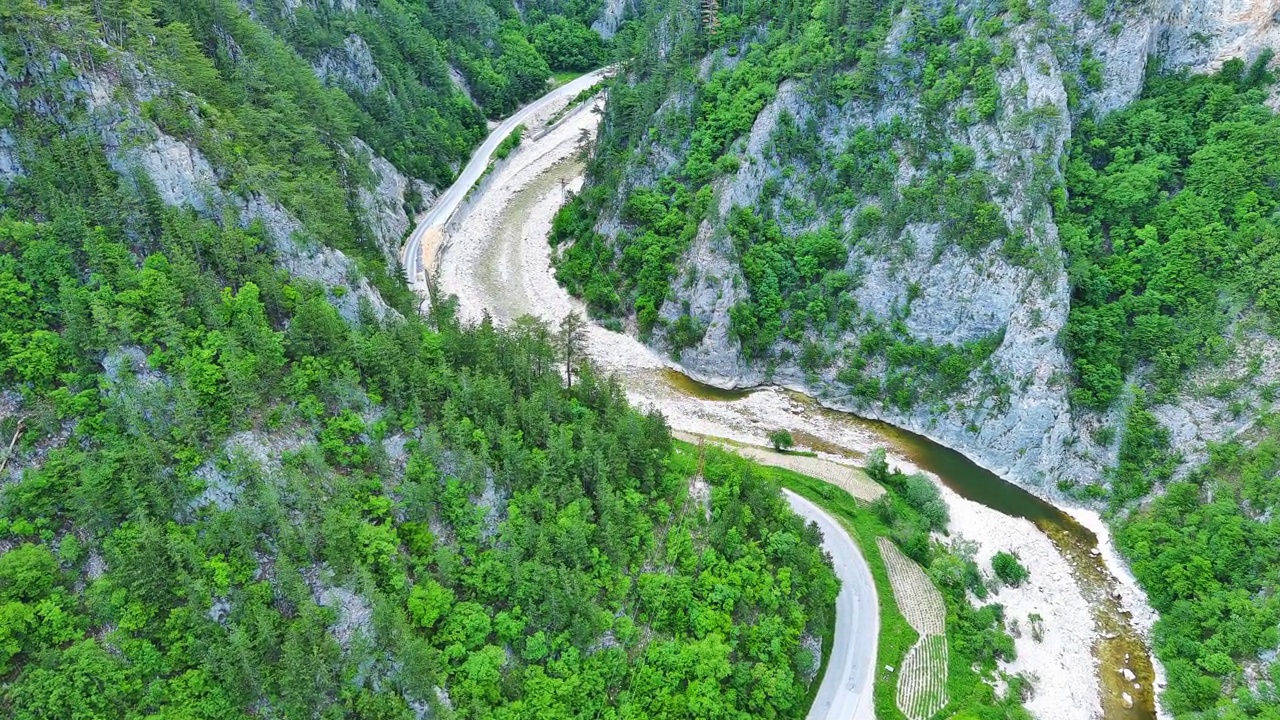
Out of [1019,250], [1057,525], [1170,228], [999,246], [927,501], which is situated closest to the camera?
[927,501]

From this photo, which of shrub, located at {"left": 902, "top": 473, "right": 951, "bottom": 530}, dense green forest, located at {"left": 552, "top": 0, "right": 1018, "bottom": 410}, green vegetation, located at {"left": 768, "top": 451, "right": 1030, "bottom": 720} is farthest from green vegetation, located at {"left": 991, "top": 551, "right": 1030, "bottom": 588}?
dense green forest, located at {"left": 552, "top": 0, "right": 1018, "bottom": 410}

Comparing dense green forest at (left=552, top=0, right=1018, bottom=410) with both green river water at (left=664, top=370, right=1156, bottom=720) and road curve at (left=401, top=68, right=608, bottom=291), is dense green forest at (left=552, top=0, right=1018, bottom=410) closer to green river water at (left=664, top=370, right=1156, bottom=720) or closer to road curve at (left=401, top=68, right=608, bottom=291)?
green river water at (left=664, top=370, right=1156, bottom=720)

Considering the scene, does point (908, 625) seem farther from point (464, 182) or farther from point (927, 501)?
point (464, 182)

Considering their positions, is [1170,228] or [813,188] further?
[813,188]

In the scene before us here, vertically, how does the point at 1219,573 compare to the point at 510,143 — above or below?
below

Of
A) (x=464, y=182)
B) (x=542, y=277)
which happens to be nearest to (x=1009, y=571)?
(x=542, y=277)

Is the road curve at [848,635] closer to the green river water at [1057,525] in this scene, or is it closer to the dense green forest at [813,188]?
the green river water at [1057,525]

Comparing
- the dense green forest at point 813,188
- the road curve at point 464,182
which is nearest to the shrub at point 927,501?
the dense green forest at point 813,188
